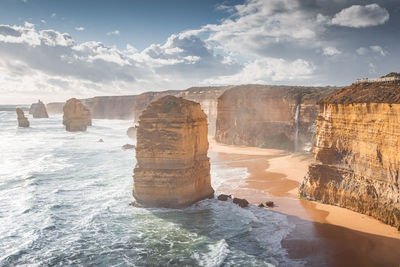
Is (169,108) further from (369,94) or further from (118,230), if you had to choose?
(369,94)

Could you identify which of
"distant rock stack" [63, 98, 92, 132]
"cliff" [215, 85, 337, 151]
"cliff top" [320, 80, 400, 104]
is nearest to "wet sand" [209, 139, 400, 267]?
"cliff top" [320, 80, 400, 104]

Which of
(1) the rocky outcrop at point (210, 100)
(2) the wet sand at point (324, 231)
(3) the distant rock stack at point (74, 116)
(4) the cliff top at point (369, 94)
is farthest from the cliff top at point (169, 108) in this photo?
(3) the distant rock stack at point (74, 116)

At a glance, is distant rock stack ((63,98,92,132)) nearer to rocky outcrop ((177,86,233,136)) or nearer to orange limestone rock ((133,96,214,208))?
rocky outcrop ((177,86,233,136))

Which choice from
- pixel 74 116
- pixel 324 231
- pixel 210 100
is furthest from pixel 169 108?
pixel 74 116

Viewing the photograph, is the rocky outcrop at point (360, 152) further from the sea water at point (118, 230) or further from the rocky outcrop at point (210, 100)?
the rocky outcrop at point (210, 100)

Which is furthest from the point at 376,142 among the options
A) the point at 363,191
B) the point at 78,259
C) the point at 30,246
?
the point at 30,246

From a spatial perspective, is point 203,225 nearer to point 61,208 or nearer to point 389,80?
point 61,208
